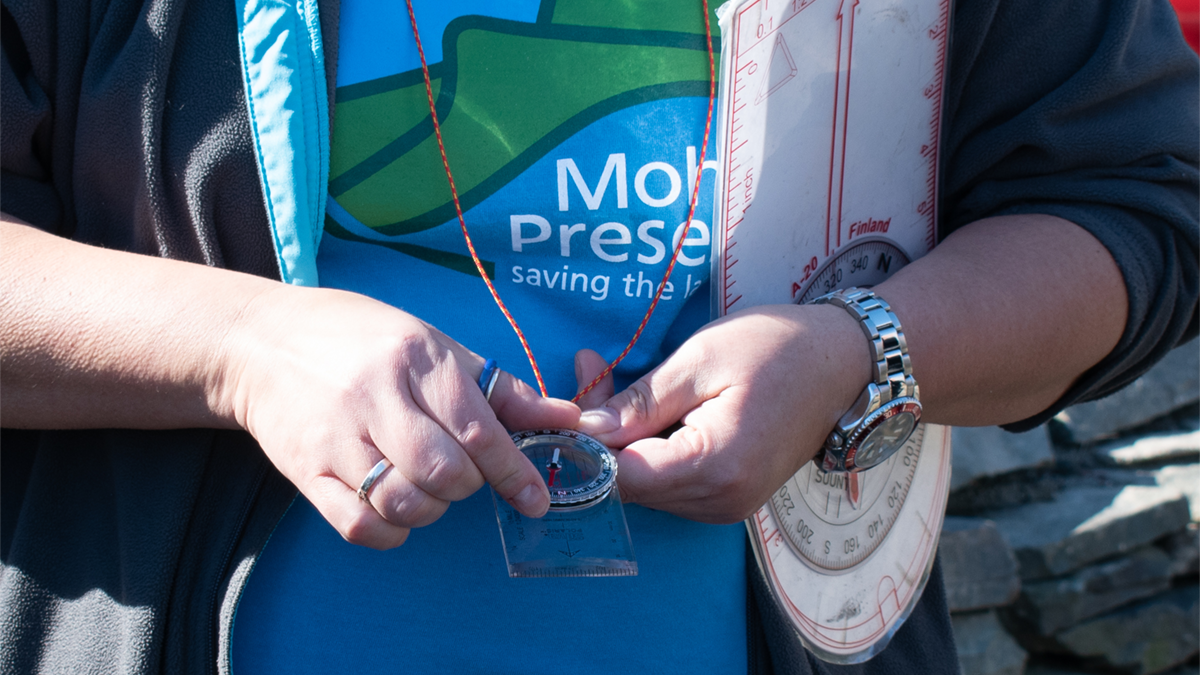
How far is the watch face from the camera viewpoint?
2.97ft

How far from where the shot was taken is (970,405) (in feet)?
3.37

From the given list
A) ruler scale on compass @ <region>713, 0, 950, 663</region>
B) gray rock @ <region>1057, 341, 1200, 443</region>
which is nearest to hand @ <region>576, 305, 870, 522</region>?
ruler scale on compass @ <region>713, 0, 950, 663</region>

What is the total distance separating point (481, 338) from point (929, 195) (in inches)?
21.5

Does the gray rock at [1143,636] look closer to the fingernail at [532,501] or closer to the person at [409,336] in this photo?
the person at [409,336]

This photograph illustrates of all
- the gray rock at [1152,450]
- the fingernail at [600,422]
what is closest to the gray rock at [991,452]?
the gray rock at [1152,450]

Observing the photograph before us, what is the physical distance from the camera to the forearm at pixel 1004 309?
0.95 meters

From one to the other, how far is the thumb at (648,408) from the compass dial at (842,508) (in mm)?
201

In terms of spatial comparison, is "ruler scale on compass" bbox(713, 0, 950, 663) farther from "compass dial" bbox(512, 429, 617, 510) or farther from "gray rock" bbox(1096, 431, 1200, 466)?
"gray rock" bbox(1096, 431, 1200, 466)

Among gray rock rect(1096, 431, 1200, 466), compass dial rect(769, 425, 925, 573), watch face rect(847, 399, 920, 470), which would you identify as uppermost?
watch face rect(847, 399, 920, 470)

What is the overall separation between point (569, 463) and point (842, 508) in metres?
0.38

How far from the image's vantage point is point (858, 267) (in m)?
1.06

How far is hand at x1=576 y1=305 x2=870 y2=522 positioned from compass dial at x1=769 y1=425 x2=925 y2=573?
0.43 ft

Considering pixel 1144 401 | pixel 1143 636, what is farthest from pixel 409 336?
pixel 1144 401

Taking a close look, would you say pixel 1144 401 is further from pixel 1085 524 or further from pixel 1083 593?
pixel 1083 593
